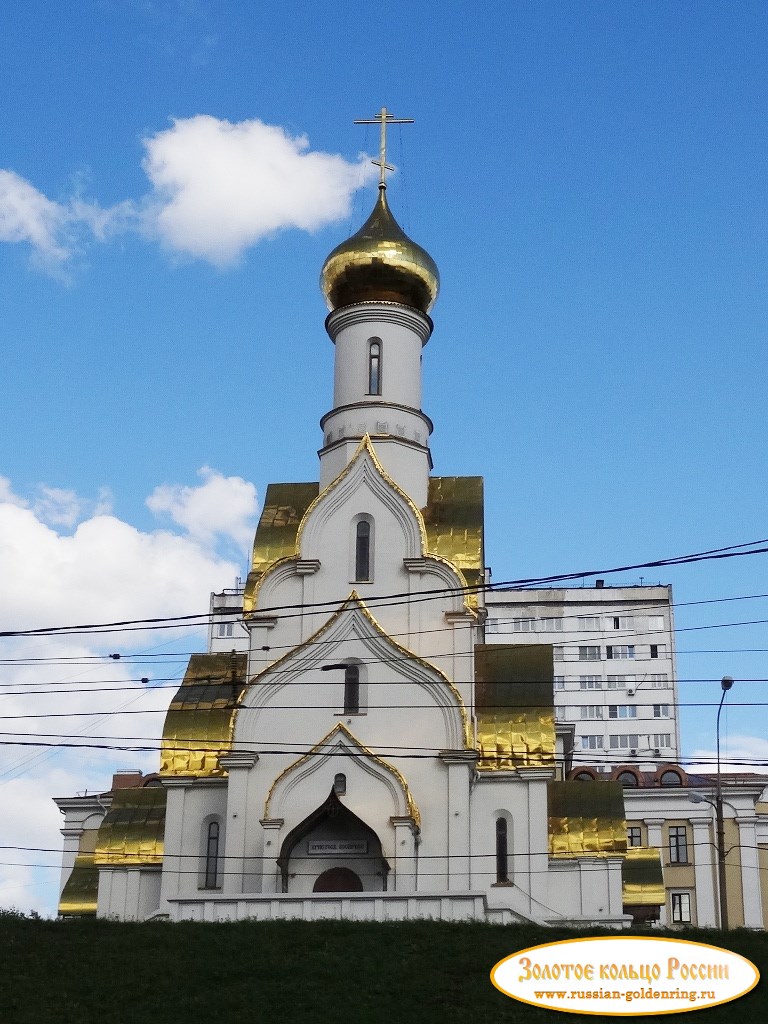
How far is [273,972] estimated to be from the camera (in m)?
16.8

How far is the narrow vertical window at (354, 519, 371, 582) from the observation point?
79.5ft

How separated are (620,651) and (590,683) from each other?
1782mm

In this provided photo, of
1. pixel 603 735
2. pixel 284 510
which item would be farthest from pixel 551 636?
pixel 284 510

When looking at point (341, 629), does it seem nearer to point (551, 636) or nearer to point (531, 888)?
point (531, 888)

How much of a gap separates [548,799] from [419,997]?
7.82 m

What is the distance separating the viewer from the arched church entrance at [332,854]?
2177cm

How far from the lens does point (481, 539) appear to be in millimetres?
24719

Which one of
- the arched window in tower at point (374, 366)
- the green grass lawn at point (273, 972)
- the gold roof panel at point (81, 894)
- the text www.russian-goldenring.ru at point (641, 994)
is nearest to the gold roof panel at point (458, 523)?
the arched window in tower at point (374, 366)

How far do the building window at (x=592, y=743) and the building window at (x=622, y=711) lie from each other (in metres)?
1.09

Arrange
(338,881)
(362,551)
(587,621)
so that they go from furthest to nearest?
1. (587,621)
2. (362,551)
3. (338,881)

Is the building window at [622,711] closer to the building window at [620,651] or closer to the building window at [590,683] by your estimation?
the building window at [590,683]

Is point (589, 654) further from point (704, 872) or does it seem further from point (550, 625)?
point (704, 872)

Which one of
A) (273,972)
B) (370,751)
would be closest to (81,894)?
(370,751)

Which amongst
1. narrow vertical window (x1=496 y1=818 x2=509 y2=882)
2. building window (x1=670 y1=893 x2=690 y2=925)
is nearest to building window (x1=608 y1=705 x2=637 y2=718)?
building window (x1=670 y1=893 x2=690 y2=925)
